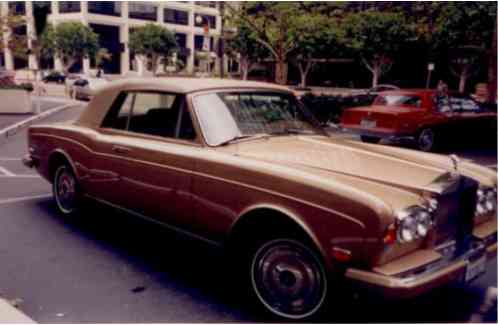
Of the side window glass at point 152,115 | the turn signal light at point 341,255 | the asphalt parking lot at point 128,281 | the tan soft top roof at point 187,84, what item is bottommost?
the asphalt parking lot at point 128,281

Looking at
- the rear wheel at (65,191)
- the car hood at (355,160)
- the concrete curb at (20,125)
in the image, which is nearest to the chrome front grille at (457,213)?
the car hood at (355,160)

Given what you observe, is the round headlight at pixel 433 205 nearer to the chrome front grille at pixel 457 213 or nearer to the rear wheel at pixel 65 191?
the chrome front grille at pixel 457 213

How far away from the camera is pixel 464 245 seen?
10.3ft

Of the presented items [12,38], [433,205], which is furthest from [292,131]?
[12,38]

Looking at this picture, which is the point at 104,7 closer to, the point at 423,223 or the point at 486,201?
the point at 486,201

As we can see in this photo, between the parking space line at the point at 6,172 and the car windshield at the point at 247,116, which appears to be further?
the parking space line at the point at 6,172

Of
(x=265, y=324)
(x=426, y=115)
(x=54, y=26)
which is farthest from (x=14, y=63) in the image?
(x=265, y=324)

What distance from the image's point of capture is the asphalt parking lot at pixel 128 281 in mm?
3332

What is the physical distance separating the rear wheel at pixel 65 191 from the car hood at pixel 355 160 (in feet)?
7.94

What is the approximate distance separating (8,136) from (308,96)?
9.71 meters

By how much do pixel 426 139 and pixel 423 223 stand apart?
8547 millimetres

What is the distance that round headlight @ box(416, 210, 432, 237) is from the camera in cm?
290

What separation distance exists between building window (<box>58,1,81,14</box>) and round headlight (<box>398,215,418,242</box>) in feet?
212

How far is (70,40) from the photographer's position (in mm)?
55844
